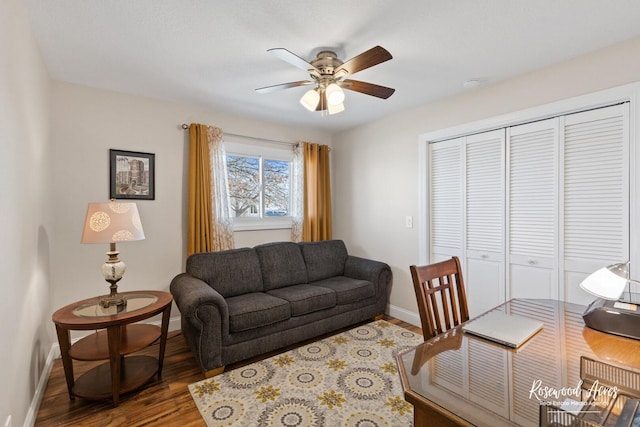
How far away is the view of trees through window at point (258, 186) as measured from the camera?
12.0 feet

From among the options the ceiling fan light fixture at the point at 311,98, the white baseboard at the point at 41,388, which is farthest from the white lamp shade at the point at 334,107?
the white baseboard at the point at 41,388

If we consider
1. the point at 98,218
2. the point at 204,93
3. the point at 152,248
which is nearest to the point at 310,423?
the point at 98,218

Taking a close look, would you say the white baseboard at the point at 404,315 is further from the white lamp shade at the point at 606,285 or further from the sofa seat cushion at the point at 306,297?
the white lamp shade at the point at 606,285

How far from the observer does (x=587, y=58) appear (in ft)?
7.21

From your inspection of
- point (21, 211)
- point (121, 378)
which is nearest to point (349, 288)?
point (121, 378)

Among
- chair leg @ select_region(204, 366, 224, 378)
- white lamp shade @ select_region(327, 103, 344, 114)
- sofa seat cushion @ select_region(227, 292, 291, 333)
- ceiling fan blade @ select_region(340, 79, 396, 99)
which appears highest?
ceiling fan blade @ select_region(340, 79, 396, 99)

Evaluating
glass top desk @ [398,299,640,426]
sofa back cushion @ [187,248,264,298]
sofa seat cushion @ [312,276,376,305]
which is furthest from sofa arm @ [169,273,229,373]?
glass top desk @ [398,299,640,426]

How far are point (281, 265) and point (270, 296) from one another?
51cm

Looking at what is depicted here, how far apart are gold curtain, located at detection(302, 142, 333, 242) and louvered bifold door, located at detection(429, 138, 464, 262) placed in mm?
1516

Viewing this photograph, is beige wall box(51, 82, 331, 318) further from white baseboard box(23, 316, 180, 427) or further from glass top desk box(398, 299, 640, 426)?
glass top desk box(398, 299, 640, 426)

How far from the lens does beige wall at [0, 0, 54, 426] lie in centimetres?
144

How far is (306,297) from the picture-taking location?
9.46ft

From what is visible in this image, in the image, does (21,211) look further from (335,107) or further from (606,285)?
(606,285)

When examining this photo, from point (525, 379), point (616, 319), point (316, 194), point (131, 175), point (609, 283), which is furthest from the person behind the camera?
point (316, 194)
